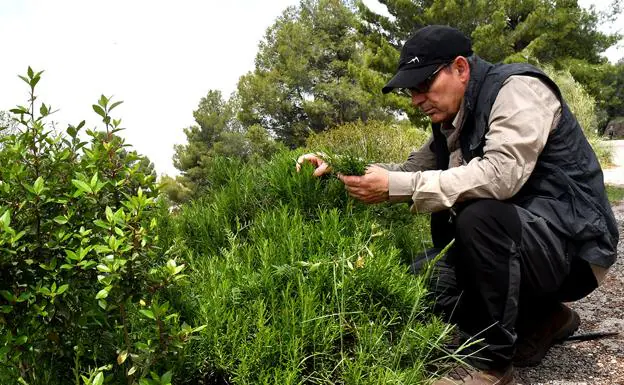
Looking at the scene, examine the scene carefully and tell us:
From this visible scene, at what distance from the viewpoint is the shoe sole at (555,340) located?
3.04 metres

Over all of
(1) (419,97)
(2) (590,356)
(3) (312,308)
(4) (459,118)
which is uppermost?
(1) (419,97)

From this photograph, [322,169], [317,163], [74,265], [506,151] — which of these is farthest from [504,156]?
[74,265]

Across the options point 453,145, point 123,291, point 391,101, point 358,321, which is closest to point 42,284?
point 123,291

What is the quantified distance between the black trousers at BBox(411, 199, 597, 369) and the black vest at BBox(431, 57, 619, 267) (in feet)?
0.32

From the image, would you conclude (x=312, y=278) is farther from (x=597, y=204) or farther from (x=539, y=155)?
(x=597, y=204)

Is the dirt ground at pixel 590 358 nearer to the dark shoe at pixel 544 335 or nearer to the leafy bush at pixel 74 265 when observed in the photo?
the dark shoe at pixel 544 335

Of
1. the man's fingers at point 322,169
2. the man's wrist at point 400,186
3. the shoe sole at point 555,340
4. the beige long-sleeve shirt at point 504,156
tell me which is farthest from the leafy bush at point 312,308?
the shoe sole at point 555,340

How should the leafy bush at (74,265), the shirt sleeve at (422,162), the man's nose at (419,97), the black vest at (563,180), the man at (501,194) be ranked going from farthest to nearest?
the shirt sleeve at (422,162)
the man's nose at (419,97)
the black vest at (563,180)
the man at (501,194)
the leafy bush at (74,265)

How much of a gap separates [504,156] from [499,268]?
536mm

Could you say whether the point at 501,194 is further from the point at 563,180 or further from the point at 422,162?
the point at 422,162

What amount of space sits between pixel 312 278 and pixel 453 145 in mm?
1257

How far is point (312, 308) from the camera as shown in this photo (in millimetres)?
2283

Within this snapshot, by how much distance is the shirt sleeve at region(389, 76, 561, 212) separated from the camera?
8.61ft

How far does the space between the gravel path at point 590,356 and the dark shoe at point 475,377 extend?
255 millimetres
